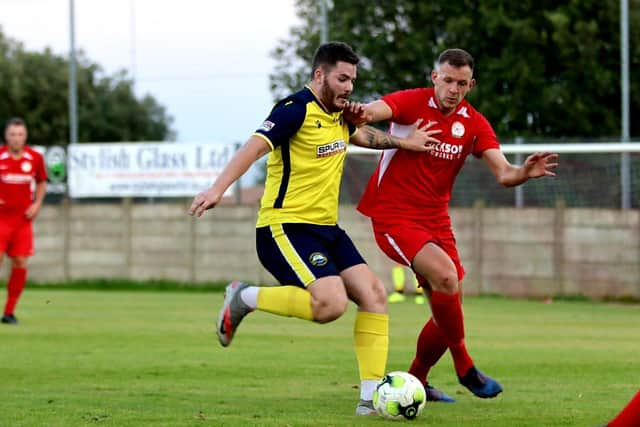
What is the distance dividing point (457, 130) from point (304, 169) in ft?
4.64

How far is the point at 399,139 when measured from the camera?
8953mm

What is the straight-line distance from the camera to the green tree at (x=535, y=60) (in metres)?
37.0

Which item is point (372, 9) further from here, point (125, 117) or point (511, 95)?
point (125, 117)

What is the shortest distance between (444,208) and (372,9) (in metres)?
33.2

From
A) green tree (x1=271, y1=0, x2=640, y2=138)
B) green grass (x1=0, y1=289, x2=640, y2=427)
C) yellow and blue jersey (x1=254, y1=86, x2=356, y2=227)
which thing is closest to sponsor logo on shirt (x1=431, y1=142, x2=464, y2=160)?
yellow and blue jersey (x1=254, y1=86, x2=356, y2=227)

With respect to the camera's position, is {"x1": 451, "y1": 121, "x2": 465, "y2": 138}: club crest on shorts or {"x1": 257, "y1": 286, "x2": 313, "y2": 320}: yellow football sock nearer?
{"x1": 257, "y1": 286, "x2": 313, "y2": 320}: yellow football sock

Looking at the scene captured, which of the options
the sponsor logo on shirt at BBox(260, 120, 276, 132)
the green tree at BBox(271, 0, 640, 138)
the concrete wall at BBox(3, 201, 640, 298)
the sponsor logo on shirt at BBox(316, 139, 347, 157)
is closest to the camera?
the sponsor logo on shirt at BBox(260, 120, 276, 132)

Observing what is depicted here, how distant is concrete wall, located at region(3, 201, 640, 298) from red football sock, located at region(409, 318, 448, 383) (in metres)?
13.9

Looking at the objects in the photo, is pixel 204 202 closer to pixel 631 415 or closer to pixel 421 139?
pixel 421 139

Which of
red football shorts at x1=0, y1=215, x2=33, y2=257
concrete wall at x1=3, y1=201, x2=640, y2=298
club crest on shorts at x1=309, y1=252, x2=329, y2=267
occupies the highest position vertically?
club crest on shorts at x1=309, y1=252, x2=329, y2=267

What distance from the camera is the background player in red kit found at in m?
8.87

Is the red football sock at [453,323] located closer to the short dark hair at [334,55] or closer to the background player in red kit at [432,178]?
the background player in red kit at [432,178]

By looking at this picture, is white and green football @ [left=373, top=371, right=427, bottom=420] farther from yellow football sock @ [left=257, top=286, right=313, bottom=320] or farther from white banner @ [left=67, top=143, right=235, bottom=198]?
white banner @ [left=67, top=143, right=235, bottom=198]

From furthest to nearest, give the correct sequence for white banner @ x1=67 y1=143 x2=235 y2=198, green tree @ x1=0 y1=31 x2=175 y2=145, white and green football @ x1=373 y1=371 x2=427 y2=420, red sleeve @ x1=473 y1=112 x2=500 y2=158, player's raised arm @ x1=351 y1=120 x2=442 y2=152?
1. green tree @ x1=0 y1=31 x2=175 y2=145
2. white banner @ x1=67 y1=143 x2=235 y2=198
3. red sleeve @ x1=473 y1=112 x2=500 y2=158
4. player's raised arm @ x1=351 y1=120 x2=442 y2=152
5. white and green football @ x1=373 y1=371 x2=427 y2=420
